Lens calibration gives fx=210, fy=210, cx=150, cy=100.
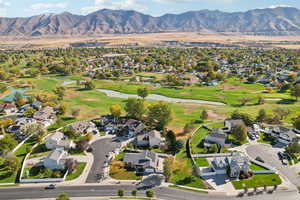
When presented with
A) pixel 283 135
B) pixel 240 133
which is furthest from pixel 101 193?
pixel 283 135

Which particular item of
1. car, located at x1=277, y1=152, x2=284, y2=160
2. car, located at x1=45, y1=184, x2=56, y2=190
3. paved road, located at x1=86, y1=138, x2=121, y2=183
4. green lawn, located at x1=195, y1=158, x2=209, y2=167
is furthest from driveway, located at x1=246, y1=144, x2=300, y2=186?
car, located at x1=45, y1=184, x2=56, y2=190

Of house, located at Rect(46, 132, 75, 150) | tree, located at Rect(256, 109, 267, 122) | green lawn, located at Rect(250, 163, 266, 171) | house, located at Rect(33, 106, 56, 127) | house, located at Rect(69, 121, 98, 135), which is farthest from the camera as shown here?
house, located at Rect(33, 106, 56, 127)

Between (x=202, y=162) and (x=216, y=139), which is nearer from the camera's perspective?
(x=202, y=162)

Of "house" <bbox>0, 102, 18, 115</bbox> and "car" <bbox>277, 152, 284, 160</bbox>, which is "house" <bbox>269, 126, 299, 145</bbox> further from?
"house" <bbox>0, 102, 18, 115</bbox>

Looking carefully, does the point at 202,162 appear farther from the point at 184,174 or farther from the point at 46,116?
the point at 46,116

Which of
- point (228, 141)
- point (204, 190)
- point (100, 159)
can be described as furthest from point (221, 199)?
point (100, 159)

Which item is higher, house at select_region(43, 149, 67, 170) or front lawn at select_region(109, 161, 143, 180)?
house at select_region(43, 149, 67, 170)

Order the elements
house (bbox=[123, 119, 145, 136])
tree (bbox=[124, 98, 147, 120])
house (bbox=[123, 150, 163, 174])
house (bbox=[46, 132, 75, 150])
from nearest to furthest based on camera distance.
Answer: house (bbox=[123, 150, 163, 174])
house (bbox=[46, 132, 75, 150])
house (bbox=[123, 119, 145, 136])
tree (bbox=[124, 98, 147, 120])
